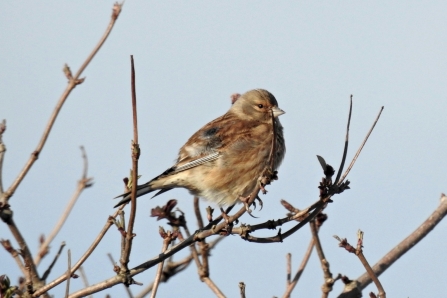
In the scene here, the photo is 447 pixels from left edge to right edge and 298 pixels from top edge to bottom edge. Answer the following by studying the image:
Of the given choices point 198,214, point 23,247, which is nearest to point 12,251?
point 23,247

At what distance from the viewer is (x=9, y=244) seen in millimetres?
4512

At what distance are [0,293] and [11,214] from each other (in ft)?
1.92

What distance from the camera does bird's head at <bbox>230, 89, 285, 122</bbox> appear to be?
7.32 m

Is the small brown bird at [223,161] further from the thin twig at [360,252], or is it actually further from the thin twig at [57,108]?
the thin twig at [360,252]

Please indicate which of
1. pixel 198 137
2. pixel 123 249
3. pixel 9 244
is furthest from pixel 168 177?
pixel 123 249

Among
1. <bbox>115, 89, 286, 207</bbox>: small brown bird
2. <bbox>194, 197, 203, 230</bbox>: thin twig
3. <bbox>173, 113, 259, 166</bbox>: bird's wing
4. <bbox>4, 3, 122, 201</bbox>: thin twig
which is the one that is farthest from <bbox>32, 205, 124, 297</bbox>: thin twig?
<bbox>173, 113, 259, 166</bbox>: bird's wing

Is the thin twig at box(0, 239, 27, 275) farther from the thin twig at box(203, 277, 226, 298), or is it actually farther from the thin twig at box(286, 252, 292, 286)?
the thin twig at box(286, 252, 292, 286)

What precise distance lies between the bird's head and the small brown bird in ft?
0.82

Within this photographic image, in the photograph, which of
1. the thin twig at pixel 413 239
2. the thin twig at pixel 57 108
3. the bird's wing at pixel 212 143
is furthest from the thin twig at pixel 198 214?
the thin twig at pixel 57 108

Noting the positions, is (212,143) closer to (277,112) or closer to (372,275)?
(277,112)

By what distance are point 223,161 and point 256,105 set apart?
3.70 ft

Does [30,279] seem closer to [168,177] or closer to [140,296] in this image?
[140,296]

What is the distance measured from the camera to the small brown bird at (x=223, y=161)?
249 inches

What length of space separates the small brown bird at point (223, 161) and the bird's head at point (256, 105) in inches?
9.9
